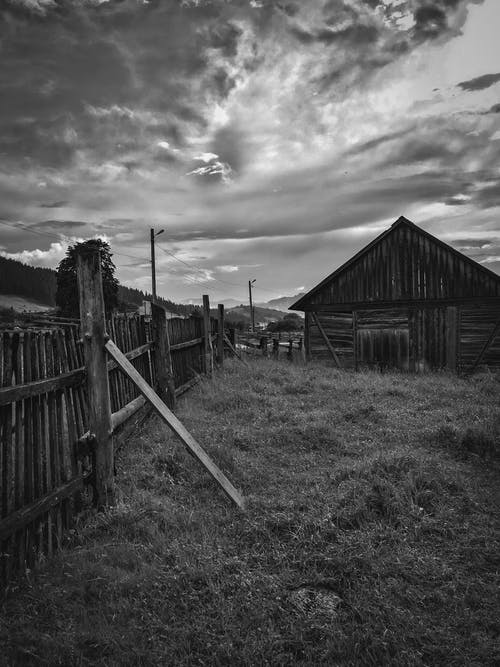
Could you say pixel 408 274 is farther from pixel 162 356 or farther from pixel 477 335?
pixel 162 356

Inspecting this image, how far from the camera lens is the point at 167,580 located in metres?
3.01

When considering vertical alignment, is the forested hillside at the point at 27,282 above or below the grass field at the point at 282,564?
above

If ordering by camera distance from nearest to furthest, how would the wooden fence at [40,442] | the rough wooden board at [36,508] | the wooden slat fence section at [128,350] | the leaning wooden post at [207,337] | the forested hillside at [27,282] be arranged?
the rough wooden board at [36,508] → the wooden fence at [40,442] → the wooden slat fence section at [128,350] → the leaning wooden post at [207,337] → the forested hillside at [27,282]

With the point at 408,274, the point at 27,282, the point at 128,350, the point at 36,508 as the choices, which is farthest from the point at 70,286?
the point at 27,282

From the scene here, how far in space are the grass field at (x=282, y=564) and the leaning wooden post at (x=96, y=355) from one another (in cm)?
37

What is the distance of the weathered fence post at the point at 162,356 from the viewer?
722 centimetres

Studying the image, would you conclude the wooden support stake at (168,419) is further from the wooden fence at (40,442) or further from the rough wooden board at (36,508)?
the rough wooden board at (36,508)

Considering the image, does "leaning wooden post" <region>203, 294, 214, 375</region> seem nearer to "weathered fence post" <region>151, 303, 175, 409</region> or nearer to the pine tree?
"weathered fence post" <region>151, 303, 175, 409</region>

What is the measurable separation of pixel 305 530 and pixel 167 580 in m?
1.29

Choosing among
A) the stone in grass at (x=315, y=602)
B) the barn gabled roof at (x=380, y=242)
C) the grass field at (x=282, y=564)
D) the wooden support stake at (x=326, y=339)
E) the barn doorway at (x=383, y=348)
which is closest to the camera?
the grass field at (x=282, y=564)

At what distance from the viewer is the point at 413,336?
15.2m

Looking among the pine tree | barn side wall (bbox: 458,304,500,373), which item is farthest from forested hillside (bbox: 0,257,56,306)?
barn side wall (bbox: 458,304,500,373)

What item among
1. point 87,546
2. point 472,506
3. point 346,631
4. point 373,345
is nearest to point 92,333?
point 87,546

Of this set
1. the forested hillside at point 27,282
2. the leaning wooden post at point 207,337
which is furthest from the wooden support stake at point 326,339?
the forested hillside at point 27,282
